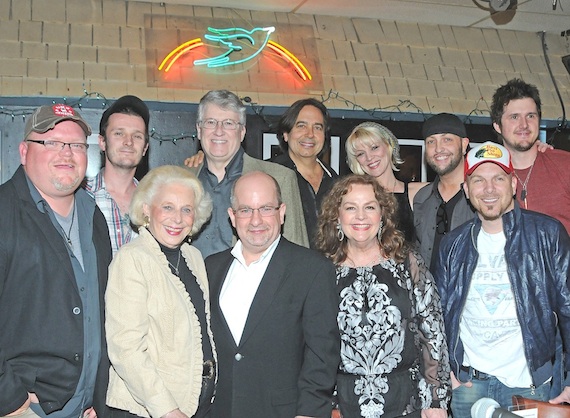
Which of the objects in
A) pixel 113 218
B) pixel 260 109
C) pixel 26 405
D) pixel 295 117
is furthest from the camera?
pixel 260 109

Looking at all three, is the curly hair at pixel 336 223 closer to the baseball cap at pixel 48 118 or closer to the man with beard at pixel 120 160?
the man with beard at pixel 120 160

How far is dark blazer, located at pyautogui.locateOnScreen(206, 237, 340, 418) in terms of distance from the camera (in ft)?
10.8

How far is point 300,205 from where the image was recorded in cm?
436

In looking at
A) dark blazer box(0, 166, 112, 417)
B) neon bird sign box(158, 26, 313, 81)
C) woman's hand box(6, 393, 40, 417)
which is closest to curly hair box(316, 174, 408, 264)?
dark blazer box(0, 166, 112, 417)

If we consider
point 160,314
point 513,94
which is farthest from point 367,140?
point 160,314

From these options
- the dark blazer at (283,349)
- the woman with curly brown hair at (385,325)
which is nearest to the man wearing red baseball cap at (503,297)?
the woman with curly brown hair at (385,325)

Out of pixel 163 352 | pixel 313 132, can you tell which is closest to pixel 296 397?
pixel 163 352

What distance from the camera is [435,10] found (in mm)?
7109

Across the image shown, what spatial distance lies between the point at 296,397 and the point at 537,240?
1.43m

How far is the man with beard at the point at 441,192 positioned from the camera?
14.7ft

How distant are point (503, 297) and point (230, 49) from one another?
4.10m

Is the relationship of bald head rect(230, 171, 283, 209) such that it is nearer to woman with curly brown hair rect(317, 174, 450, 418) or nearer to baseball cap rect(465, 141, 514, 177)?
woman with curly brown hair rect(317, 174, 450, 418)

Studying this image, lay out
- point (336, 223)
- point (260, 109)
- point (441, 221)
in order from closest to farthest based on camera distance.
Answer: point (336, 223)
point (441, 221)
point (260, 109)

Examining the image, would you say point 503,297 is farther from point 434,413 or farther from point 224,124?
point 224,124
